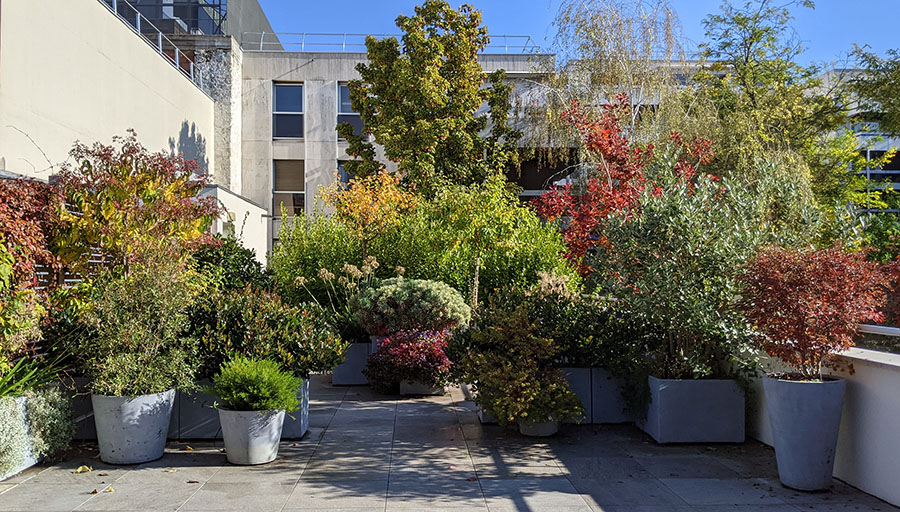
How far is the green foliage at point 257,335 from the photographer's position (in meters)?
7.24

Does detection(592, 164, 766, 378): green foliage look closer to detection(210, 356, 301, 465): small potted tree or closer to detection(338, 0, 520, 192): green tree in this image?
detection(210, 356, 301, 465): small potted tree

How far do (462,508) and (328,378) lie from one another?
275 inches

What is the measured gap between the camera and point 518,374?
718cm

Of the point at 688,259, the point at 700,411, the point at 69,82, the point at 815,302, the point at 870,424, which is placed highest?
the point at 69,82

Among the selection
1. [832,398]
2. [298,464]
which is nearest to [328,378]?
[298,464]

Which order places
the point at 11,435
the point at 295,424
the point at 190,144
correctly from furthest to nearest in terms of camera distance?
the point at 190,144
the point at 295,424
the point at 11,435

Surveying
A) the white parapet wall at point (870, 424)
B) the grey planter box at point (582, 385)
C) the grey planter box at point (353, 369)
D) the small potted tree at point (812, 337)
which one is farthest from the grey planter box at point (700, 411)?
the grey planter box at point (353, 369)

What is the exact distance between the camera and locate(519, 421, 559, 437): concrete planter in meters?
7.45

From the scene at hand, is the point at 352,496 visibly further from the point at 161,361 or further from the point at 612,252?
the point at 612,252

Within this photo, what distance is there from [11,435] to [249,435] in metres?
1.95

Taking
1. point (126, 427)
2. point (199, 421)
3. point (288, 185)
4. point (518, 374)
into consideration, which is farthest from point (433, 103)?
point (126, 427)

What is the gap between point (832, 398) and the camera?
5.51 meters

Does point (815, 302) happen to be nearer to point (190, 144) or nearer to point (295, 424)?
point (295, 424)

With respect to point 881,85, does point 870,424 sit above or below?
below
